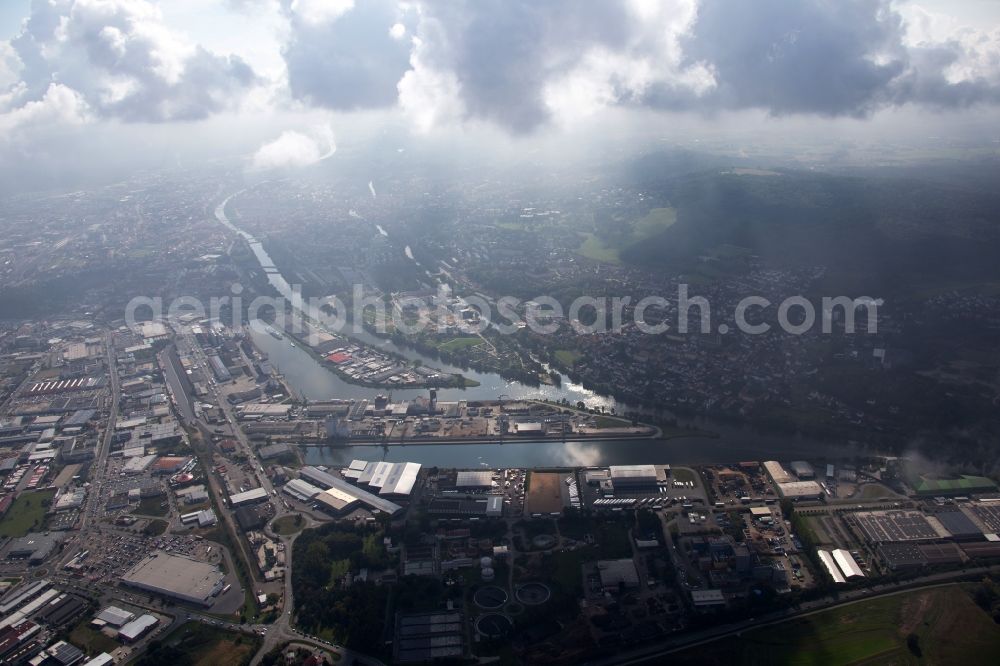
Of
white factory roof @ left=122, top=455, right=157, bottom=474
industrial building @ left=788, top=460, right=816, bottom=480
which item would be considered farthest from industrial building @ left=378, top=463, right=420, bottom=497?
industrial building @ left=788, top=460, right=816, bottom=480

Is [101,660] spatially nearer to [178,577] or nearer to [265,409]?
[178,577]

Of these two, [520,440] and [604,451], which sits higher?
[520,440]

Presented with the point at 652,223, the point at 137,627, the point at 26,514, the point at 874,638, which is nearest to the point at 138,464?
the point at 26,514

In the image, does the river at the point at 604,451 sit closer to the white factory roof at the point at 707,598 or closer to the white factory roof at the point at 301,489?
the white factory roof at the point at 301,489

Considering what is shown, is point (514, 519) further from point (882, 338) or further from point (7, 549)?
point (882, 338)

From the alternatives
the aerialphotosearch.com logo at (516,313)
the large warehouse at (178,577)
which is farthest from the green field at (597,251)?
the large warehouse at (178,577)
